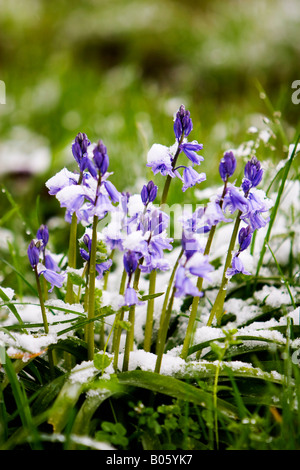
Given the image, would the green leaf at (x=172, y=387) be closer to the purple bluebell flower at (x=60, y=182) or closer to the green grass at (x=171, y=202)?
the green grass at (x=171, y=202)

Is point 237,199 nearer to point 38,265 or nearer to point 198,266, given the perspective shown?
point 198,266

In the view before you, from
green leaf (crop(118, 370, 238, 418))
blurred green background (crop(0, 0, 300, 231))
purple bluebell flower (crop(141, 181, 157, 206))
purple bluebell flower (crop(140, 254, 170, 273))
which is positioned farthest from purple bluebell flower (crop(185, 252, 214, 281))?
blurred green background (crop(0, 0, 300, 231))

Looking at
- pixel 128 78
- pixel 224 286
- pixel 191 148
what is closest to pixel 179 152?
pixel 191 148

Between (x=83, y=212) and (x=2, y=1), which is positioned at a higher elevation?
(x=2, y=1)

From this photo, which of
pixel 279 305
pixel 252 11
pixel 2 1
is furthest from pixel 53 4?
pixel 279 305

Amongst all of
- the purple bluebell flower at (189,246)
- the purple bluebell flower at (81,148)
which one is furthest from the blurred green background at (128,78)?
the purple bluebell flower at (189,246)
